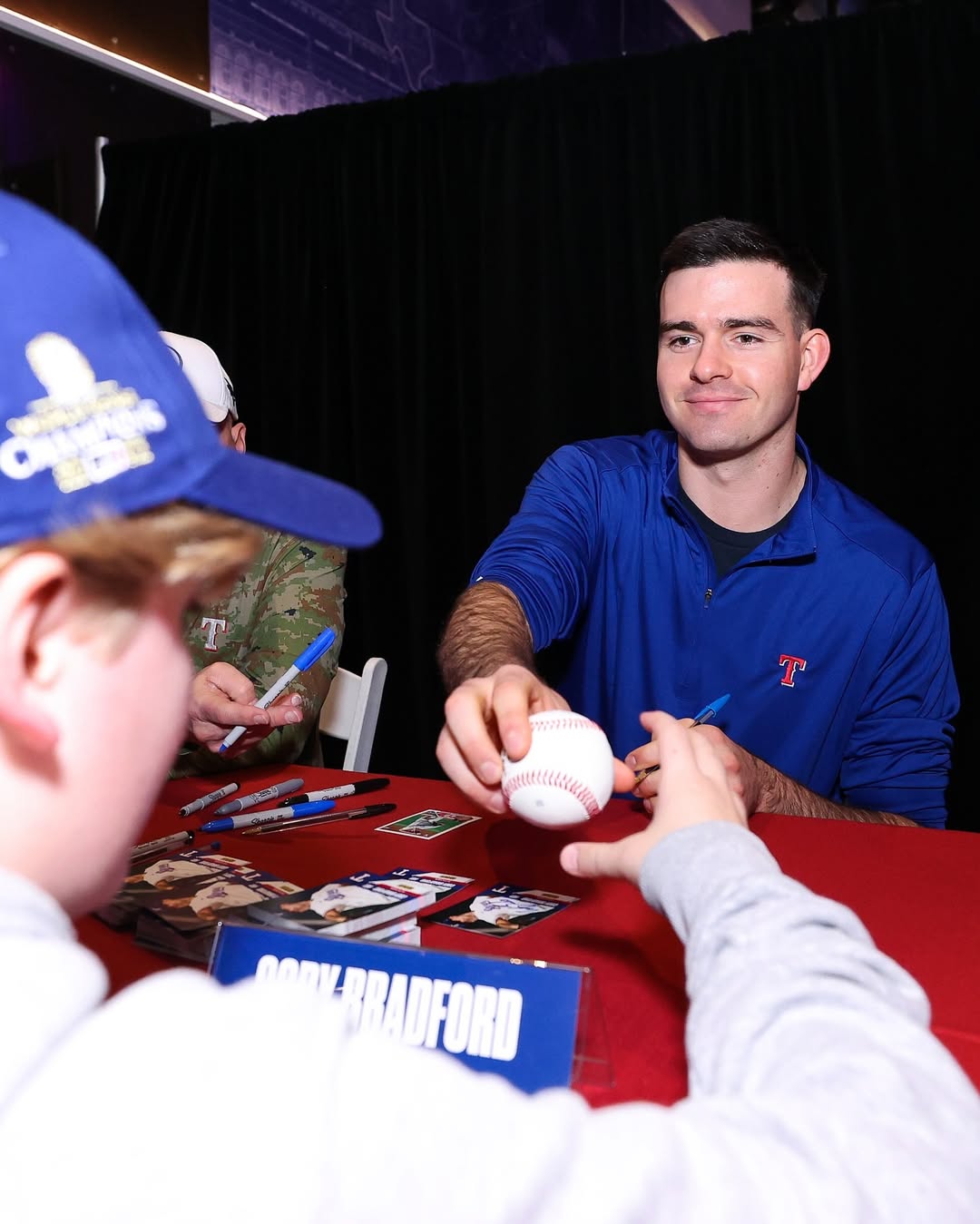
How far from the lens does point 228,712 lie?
1.54 m

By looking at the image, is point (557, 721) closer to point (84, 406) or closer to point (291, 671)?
point (84, 406)

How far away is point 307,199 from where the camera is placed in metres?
3.86

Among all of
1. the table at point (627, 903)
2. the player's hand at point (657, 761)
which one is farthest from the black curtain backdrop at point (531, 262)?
the table at point (627, 903)

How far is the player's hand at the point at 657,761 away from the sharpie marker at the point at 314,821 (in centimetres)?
36

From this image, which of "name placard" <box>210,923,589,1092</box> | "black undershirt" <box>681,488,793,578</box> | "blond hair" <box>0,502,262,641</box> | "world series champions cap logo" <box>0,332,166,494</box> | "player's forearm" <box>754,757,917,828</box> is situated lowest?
"player's forearm" <box>754,757,917,828</box>

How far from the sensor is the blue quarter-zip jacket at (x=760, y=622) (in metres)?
1.84

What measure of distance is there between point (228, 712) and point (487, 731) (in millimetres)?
631

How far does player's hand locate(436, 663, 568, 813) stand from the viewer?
0.99m

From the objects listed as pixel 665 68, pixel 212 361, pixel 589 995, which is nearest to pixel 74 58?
pixel 212 361

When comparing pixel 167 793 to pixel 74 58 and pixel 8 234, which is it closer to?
pixel 8 234

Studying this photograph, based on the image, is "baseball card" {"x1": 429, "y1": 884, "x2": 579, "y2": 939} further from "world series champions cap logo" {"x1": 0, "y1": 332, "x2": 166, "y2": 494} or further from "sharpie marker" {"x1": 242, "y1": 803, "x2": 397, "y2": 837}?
"world series champions cap logo" {"x1": 0, "y1": 332, "x2": 166, "y2": 494}

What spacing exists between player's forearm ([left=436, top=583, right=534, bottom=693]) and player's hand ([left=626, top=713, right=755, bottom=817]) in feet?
0.82

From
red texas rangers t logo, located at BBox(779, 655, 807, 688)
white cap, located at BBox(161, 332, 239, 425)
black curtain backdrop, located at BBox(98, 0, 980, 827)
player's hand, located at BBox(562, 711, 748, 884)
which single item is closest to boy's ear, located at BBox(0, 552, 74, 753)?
player's hand, located at BBox(562, 711, 748, 884)

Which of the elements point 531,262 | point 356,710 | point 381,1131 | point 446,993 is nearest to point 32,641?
point 381,1131
